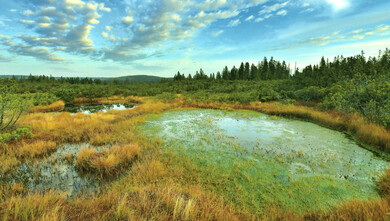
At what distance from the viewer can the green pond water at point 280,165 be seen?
5461 millimetres

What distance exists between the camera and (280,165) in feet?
25.1

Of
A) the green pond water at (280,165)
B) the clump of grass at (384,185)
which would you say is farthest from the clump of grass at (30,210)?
the clump of grass at (384,185)

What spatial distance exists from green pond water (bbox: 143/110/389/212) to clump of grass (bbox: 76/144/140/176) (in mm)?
2488

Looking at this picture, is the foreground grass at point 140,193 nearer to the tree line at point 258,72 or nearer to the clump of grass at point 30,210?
the clump of grass at point 30,210

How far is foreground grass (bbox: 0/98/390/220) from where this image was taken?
11.7ft

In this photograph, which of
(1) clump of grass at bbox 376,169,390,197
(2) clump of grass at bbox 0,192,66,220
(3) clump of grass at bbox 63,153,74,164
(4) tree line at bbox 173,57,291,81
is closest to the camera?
(2) clump of grass at bbox 0,192,66,220

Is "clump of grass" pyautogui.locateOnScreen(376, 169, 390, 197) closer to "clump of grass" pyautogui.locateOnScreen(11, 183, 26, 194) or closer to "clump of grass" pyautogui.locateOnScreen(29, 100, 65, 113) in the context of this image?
"clump of grass" pyautogui.locateOnScreen(11, 183, 26, 194)

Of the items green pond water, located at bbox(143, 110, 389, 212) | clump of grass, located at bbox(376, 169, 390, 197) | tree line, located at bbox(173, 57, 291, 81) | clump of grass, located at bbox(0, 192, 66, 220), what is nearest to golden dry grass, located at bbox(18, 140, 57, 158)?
green pond water, located at bbox(143, 110, 389, 212)

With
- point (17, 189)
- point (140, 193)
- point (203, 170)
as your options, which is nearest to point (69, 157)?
point (17, 189)

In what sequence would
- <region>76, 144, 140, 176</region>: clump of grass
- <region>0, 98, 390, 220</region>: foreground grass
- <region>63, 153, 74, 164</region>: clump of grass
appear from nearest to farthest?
<region>0, 98, 390, 220</region>: foreground grass, <region>76, 144, 140, 176</region>: clump of grass, <region>63, 153, 74, 164</region>: clump of grass

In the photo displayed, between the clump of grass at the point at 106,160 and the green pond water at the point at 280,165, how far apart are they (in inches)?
97.9

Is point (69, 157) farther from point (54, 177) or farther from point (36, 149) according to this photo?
point (36, 149)

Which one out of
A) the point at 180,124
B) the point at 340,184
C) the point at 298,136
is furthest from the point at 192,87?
the point at 340,184

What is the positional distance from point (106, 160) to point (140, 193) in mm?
3780
